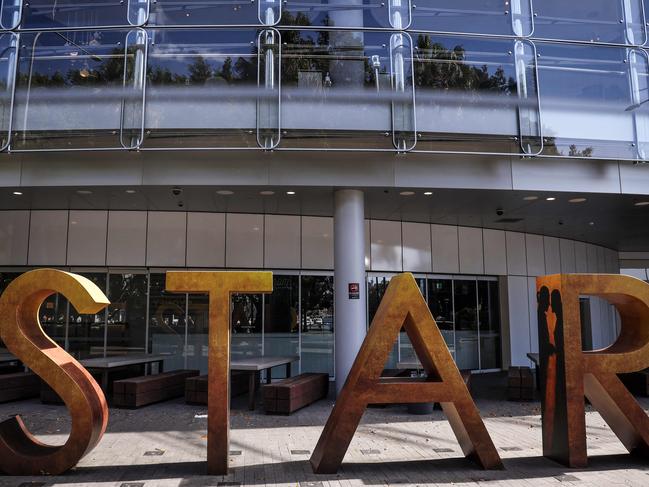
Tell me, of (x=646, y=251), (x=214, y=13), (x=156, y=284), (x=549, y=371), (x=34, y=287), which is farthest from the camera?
(x=646, y=251)

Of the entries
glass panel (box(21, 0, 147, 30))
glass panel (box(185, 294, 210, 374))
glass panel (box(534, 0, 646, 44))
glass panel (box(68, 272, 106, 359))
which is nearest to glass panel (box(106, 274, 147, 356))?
glass panel (box(68, 272, 106, 359))

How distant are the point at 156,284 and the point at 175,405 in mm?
4622

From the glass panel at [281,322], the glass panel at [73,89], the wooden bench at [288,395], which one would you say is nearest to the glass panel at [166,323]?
the glass panel at [281,322]

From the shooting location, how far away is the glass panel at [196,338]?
1529cm

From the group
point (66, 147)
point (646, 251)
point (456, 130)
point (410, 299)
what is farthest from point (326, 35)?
point (646, 251)

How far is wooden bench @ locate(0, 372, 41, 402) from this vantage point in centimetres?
1188

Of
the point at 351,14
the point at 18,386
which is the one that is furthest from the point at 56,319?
the point at 351,14

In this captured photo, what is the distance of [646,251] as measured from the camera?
965 inches

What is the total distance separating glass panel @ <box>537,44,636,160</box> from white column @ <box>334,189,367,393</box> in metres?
4.08

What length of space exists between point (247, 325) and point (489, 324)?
25.4 feet

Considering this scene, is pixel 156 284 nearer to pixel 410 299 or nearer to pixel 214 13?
pixel 214 13

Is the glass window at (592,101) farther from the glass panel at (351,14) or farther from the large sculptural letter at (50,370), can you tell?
the large sculptural letter at (50,370)

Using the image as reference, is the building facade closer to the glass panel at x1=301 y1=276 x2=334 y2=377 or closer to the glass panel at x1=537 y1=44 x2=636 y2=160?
the glass panel at x1=537 y1=44 x2=636 y2=160

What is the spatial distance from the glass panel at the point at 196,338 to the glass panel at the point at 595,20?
10.6 metres
